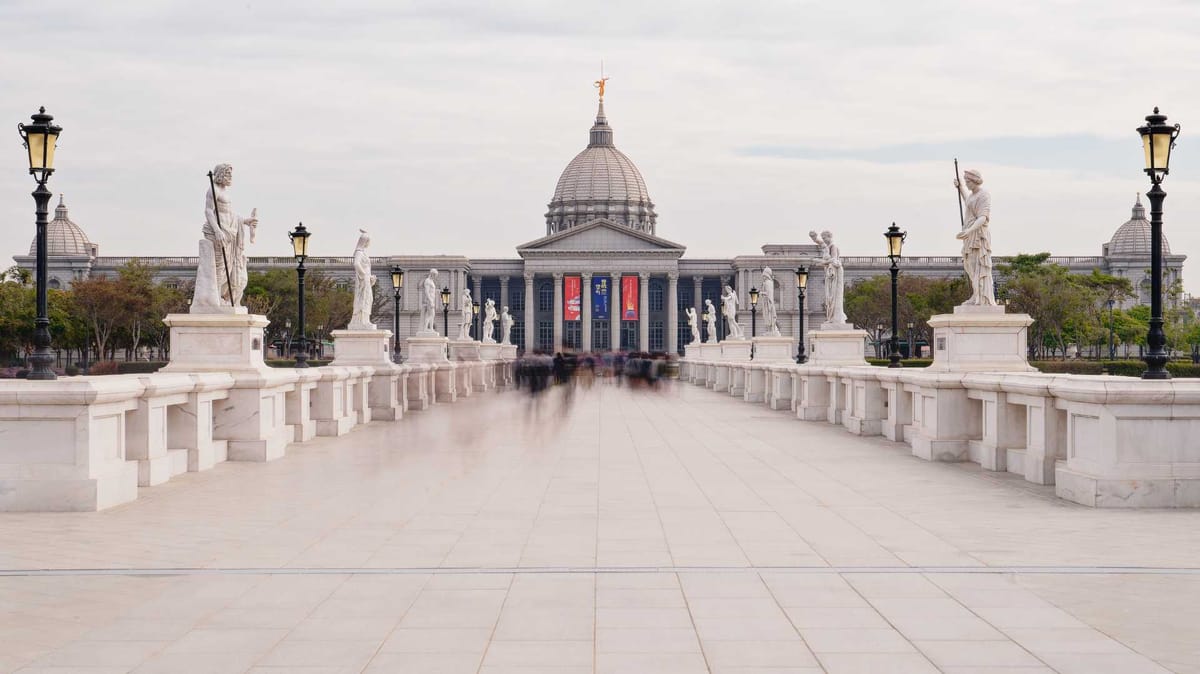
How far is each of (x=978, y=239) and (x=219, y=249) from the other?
1276cm

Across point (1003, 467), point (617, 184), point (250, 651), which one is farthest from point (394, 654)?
point (617, 184)

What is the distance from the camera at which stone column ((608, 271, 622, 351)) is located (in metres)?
168

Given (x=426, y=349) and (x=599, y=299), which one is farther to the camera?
(x=599, y=299)

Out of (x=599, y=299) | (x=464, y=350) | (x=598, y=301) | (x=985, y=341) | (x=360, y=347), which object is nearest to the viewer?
(x=985, y=341)

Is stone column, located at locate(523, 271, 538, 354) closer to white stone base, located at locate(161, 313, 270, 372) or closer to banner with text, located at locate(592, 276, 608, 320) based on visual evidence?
banner with text, located at locate(592, 276, 608, 320)

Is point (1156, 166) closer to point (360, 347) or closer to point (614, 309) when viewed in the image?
point (360, 347)

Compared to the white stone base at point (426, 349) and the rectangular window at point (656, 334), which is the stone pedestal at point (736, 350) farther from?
the rectangular window at point (656, 334)

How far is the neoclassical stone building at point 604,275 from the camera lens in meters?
164

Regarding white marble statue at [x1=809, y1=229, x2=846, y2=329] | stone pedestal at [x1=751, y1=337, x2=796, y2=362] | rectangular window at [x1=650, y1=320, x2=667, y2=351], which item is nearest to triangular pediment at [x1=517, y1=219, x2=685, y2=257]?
rectangular window at [x1=650, y1=320, x2=667, y2=351]

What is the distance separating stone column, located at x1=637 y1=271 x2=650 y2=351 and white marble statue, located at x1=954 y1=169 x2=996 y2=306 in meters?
A: 141

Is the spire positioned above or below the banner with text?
above

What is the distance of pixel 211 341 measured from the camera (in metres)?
20.1

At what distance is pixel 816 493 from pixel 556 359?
49.1m

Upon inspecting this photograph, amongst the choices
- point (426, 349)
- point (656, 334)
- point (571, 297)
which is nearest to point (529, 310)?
point (571, 297)
